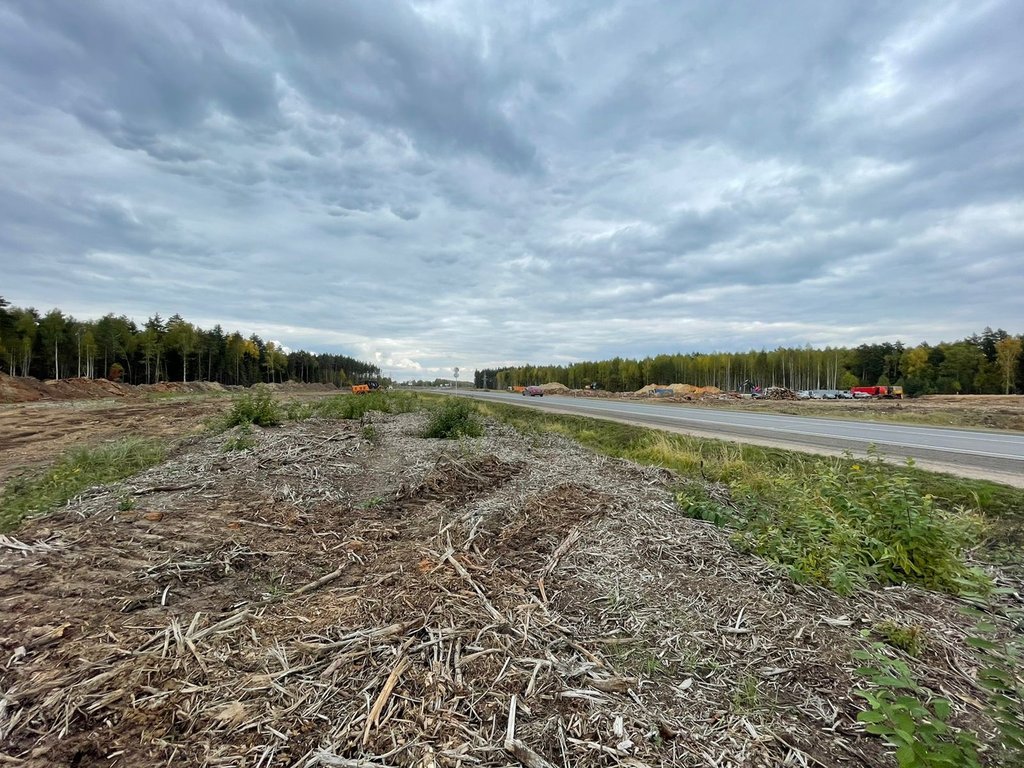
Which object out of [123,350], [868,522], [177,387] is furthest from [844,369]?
[123,350]

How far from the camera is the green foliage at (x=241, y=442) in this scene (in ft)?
29.9

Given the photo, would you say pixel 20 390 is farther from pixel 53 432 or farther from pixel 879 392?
pixel 879 392

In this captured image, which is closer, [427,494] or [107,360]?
[427,494]

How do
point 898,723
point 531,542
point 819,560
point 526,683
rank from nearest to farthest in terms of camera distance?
point 898,723
point 526,683
point 819,560
point 531,542

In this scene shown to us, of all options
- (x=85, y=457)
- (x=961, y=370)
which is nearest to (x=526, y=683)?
(x=85, y=457)

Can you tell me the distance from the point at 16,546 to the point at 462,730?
4.69 meters

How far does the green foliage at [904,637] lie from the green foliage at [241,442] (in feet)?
32.0

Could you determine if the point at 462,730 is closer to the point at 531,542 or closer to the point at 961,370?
the point at 531,542

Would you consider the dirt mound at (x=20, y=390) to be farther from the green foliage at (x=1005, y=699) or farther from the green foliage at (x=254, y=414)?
the green foliage at (x=1005, y=699)

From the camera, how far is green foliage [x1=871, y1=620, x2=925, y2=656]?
3068 millimetres

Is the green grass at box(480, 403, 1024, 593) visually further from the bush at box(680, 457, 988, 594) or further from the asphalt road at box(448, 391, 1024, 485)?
the asphalt road at box(448, 391, 1024, 485)

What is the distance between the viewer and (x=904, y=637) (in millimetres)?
3084

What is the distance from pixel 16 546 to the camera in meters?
4.20

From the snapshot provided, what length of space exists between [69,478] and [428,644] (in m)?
8.03
